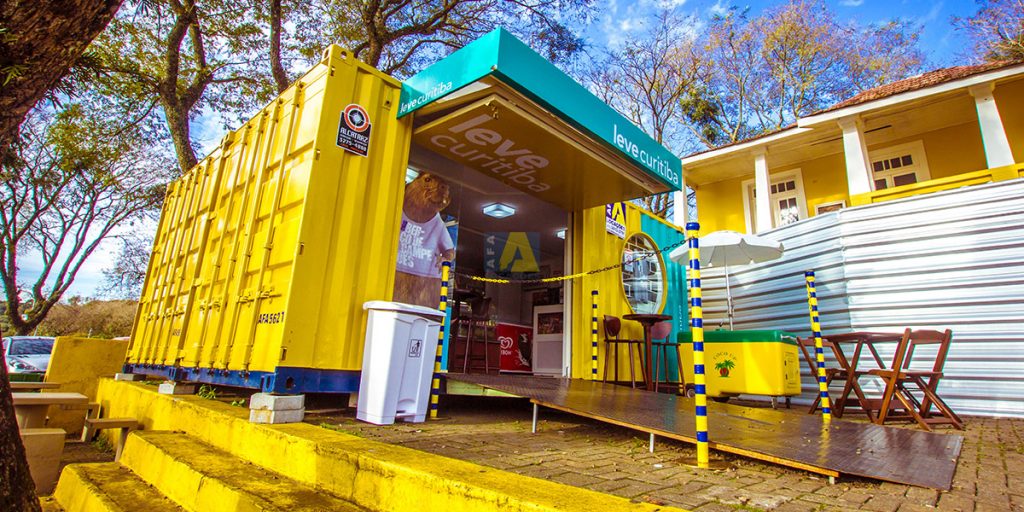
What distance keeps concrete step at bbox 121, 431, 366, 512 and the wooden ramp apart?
5.86ft

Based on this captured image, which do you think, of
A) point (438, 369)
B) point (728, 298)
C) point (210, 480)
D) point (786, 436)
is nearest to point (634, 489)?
point (786, 436)

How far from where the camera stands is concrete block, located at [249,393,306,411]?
3.25m

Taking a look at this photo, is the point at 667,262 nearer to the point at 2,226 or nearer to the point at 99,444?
the point at 99,444

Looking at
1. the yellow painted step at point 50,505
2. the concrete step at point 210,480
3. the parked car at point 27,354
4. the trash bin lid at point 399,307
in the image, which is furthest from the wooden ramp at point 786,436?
the parked car at point 27,354

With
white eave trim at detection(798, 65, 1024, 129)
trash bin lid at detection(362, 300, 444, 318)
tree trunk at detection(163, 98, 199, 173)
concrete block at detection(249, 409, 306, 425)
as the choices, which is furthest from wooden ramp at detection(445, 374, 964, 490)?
tree trunk at detection(163, 98, 199, 173)

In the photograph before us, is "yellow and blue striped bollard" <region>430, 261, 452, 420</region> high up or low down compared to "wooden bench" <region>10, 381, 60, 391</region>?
up

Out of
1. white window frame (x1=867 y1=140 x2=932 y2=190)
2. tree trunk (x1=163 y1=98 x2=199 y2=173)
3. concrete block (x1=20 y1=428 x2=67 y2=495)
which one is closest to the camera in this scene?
concrete block (x1=20 y1=428 x2=67 y2=495)

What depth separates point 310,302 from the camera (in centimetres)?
378

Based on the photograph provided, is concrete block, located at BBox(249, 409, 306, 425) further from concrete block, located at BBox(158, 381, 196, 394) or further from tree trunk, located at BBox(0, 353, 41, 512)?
concrete block, located at BBox(158, 381, 196, 394)

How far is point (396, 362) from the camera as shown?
3.73 meters

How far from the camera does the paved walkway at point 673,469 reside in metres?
1.91

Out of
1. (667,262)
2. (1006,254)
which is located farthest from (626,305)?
(1006,254)

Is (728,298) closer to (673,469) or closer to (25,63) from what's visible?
(673,469)

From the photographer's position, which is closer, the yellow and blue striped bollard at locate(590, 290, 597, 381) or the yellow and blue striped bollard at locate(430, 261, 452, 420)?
the yellow and blue striped bollard at locate(430, 261, 452, 420)
